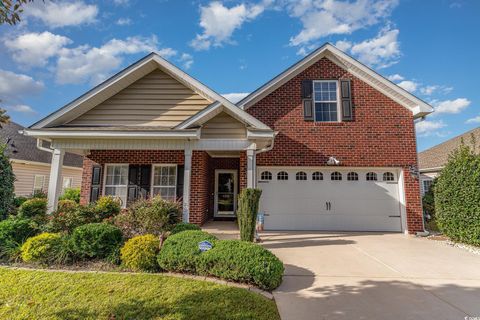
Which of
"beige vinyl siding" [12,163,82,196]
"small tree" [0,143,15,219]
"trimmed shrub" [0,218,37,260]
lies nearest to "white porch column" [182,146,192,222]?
"trimmed shrub" [0,218,37,260]

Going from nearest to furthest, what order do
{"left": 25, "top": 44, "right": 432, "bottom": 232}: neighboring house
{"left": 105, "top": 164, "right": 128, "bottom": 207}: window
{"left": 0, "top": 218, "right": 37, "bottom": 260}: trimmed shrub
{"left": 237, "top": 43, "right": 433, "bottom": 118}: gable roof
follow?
{"left": 0, "top": 218, "right": 37, "bottom": 260}: trimmed shrub < {"left": 25, "top": 44, "right": 432, "bottom": 232}: neighboring house < {"left": 237, "top": 43, "right": 433, "bottom": 118}: gable roof < {"left": 105, "top": 164, "right": 128, "bottom": 207}: window

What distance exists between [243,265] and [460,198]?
7.88m

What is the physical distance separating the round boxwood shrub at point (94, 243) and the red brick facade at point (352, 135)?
5876mm

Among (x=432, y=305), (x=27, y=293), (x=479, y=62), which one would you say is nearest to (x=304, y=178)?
(x=432, y=305)

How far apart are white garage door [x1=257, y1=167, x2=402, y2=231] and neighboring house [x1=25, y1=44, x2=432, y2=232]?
40mm

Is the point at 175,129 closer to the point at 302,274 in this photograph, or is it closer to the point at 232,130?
the point at 232,130

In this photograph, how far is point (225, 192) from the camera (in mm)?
11836

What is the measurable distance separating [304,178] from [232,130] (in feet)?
12.7

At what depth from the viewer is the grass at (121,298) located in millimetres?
3188

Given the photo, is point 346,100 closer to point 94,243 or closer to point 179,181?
point 179,181

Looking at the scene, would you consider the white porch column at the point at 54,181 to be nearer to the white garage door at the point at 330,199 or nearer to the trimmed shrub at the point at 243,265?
the trimmed shrub at the point at 243,265

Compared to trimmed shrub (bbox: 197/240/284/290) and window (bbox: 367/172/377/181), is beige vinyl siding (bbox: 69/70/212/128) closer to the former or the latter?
trimmed shrub (bbox: 197/240/284/290)

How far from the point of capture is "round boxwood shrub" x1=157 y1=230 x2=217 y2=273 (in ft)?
14.7

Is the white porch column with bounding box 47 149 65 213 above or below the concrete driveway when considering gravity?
above
